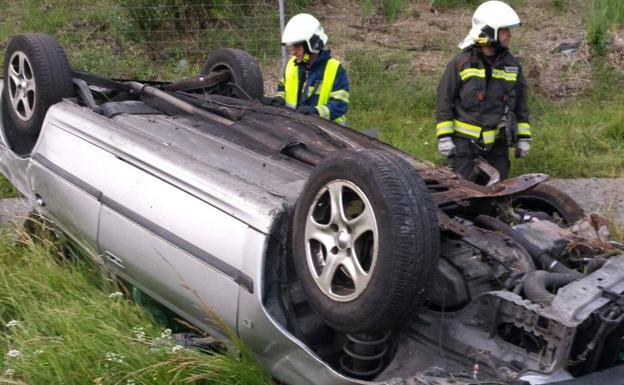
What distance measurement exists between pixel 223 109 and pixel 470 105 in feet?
6.55

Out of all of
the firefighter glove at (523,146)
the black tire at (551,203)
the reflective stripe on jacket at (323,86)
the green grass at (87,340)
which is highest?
the reflective stripe on jacket at (323,86)

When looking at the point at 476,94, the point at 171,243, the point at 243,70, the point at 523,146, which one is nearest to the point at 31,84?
the point at 243,70

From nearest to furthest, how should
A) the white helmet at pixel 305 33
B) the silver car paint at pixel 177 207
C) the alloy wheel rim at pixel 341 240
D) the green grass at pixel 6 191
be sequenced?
the alloy wheel rim at pixel 341 240 < the silver car paint at pixel 177 207 < the white helmet at pixel 305 33 < the green grass at pixel 6 191

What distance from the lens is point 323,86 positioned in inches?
223

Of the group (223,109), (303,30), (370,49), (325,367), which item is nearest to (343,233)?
(325,367)

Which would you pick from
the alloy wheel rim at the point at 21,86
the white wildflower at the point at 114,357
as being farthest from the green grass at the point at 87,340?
the alloy wheel rim at the point at 21,86

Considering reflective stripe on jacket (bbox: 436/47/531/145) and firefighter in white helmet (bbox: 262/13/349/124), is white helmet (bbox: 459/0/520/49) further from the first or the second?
firefighter in white helmet (bbox: 262/13/349/124)

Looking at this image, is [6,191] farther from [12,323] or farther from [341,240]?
[341,240]

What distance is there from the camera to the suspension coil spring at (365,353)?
9.89 feet

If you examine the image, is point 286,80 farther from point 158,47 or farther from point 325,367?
point 158,47

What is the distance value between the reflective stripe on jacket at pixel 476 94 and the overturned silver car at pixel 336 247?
1.50 metres

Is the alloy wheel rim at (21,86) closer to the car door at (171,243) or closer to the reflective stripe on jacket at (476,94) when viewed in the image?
the car door at (171,243)

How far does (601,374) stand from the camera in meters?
2.70

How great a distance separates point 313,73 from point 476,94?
3.93 feet
